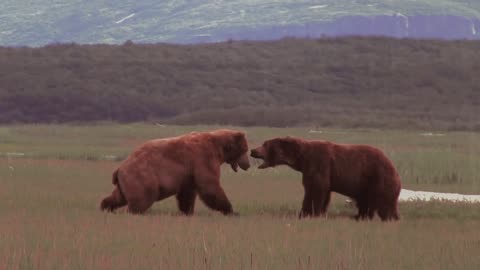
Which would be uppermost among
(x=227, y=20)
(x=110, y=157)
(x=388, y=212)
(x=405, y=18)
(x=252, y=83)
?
(x=388, y=212)

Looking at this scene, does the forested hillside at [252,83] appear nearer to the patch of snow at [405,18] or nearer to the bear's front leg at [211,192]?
the bear's front leg at [211,192]

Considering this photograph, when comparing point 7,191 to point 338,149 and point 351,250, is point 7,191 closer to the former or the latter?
point 338,149

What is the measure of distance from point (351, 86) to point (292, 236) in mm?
46424

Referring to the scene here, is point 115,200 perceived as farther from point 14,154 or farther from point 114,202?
point 14,154

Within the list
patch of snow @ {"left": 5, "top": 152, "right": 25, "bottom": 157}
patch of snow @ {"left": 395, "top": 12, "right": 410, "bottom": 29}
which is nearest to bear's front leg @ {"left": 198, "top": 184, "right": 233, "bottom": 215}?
patch of snow @ {"left": 5, "top": 152, "right": 25, "bottom": 157}

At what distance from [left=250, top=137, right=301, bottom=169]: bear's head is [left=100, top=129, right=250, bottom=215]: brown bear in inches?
17.4

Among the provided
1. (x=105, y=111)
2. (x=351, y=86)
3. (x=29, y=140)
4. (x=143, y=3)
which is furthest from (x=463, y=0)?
(x=29, y=140)

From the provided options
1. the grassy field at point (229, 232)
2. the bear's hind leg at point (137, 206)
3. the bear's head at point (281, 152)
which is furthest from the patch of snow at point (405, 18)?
the bear's hind leg at point (137, 206)

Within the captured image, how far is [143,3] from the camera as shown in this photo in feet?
371

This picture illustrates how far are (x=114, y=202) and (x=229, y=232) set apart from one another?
2.40m

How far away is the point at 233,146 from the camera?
41.2 ft

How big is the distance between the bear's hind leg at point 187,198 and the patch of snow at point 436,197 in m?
2.86

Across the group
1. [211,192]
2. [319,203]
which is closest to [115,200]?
[211,192]

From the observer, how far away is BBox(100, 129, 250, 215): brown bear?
1174cm
